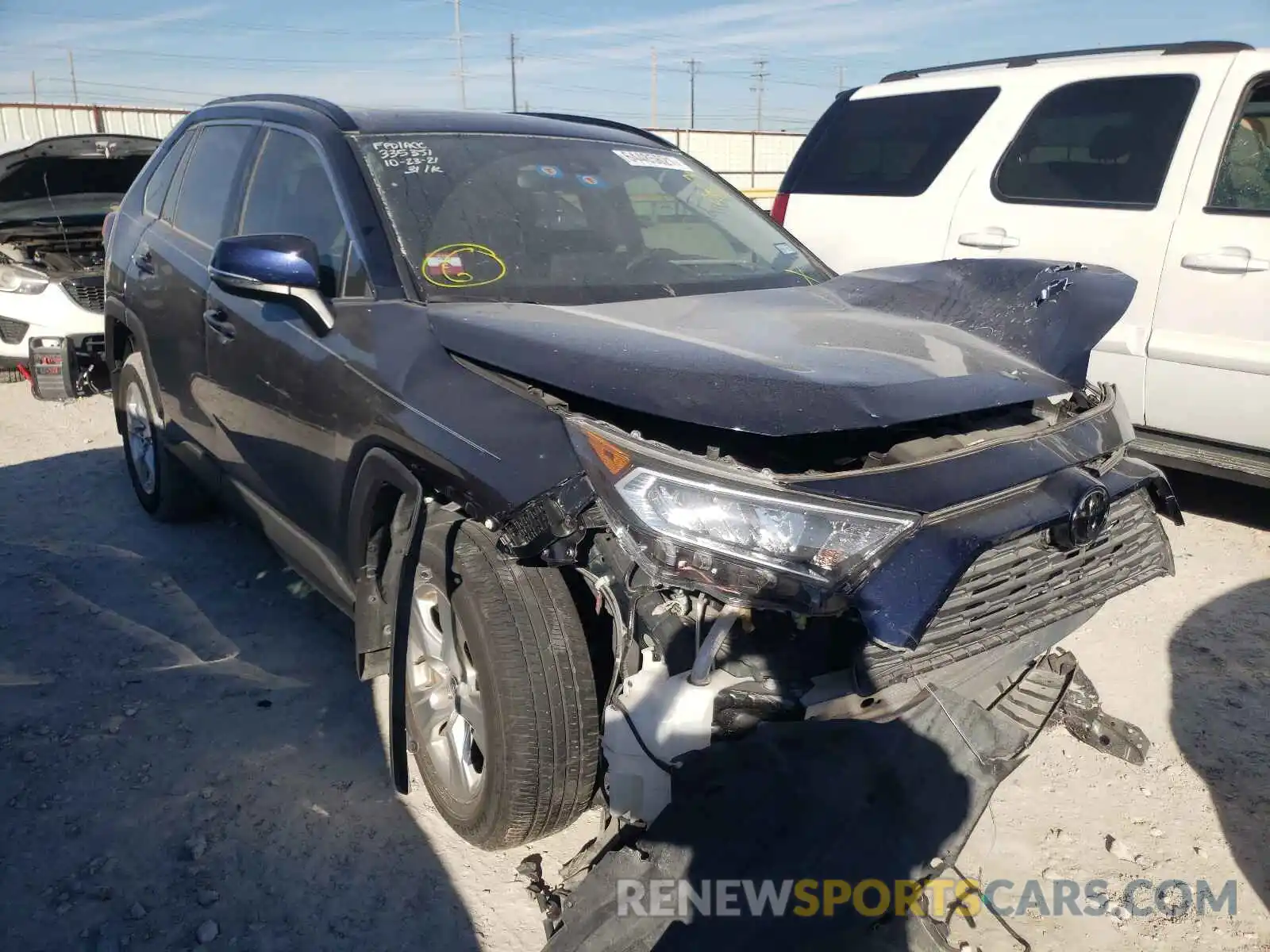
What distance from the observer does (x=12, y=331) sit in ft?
24.2

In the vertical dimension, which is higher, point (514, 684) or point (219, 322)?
point (219, 322)

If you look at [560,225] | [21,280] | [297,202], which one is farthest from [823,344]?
[21,280]

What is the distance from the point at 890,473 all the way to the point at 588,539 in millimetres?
643

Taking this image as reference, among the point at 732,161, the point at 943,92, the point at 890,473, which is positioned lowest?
the point at 732,161

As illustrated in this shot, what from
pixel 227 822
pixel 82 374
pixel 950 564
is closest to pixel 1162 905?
pixel 950 564

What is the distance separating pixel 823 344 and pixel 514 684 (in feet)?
3.54

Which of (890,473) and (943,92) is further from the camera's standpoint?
(943,92)

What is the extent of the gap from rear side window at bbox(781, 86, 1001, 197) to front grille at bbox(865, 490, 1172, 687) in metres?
3.52

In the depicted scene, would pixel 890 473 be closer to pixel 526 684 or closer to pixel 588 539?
pixel 588 539

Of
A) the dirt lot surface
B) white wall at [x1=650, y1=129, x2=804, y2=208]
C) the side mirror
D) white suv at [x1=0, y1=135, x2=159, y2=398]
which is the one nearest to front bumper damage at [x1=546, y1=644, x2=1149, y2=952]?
the dirt lot surface

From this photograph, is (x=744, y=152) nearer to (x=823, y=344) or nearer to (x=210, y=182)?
(x=210, y=182)

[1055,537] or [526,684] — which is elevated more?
[1055,537]

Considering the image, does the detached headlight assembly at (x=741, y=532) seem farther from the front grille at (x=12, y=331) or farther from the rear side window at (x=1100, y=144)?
the front grille at (x=12, y=331)

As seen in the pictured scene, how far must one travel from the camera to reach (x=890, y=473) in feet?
6.66
